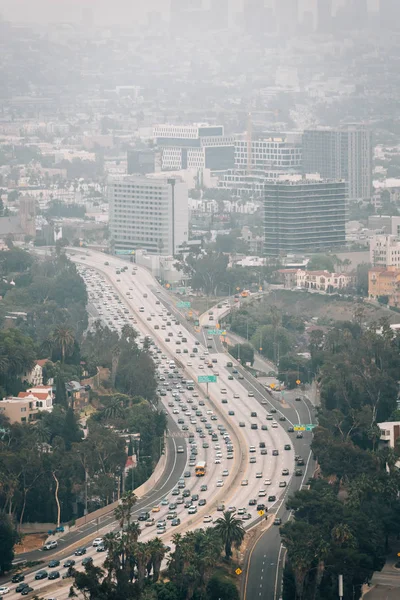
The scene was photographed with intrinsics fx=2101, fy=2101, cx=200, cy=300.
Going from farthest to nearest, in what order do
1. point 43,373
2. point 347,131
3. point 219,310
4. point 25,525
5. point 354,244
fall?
point 347,131 < point 354,244 < point 219,310 < point 43,373 < point 25,525

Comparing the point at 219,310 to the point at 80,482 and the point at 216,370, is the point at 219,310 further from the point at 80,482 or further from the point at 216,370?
the point at 80,482

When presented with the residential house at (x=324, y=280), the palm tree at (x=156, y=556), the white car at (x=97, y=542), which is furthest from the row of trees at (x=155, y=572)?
the residential house at (x=324, y=280)

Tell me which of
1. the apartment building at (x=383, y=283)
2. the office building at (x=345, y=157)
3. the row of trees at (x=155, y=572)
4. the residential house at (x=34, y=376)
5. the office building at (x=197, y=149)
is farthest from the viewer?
the office building at (x=197, y=149)

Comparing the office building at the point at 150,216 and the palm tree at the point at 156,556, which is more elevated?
the office building at the point at 150,216

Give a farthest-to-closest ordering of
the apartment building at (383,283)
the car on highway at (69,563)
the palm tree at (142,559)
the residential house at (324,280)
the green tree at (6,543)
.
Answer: the residential house at (324,280) → the apartment building at (383,283) → the green tree at (6,543) → the car on highway at (69,563) → the palm tree at (142,559)

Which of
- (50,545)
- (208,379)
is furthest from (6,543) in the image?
(208,379)

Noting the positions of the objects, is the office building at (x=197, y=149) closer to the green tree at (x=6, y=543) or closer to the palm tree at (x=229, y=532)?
the green tree at (x=6, y=543)

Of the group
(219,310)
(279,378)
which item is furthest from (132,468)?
(219,310)
